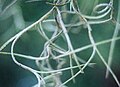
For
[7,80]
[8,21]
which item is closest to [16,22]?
[8,21]

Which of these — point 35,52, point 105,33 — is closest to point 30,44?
point 35,52

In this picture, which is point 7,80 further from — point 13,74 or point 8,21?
point 8,21

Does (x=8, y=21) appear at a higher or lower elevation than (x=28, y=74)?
higher

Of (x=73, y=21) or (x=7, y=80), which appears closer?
(x=73, y=21)

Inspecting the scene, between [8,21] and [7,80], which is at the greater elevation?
[8,21]

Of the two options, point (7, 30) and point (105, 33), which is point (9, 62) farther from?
point (105, 33)
